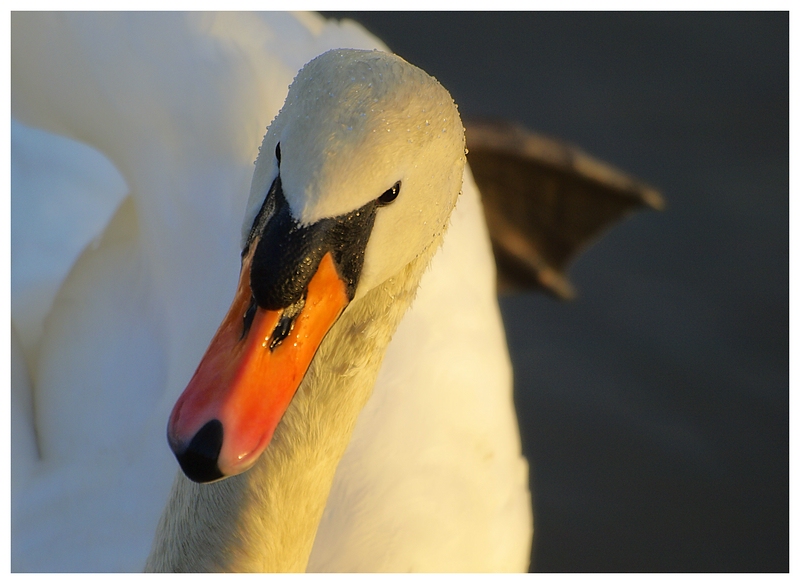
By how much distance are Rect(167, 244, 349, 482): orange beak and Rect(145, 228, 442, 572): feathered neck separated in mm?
251

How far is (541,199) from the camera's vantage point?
3.60 meters

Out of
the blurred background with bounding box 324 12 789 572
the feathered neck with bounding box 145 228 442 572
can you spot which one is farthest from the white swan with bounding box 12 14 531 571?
the blurred background with bounding box 324 12 789 572

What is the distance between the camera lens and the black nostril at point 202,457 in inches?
50.1

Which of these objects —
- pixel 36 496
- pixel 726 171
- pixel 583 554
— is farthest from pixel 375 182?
pixel 726 171

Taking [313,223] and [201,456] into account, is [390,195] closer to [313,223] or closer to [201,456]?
[313,223]

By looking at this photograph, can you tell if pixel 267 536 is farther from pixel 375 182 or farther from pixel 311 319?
pixel 375 182

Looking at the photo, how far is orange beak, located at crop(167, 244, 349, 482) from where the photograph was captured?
1.28m

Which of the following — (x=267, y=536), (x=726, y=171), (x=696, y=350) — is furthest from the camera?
(x=726, y=171)

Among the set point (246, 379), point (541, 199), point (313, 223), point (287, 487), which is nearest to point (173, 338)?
point (287, 487)

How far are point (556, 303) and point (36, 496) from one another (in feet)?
6.55

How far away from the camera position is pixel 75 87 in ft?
8.29

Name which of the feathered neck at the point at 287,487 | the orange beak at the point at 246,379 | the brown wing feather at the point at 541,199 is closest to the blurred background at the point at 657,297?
the brown wing feather at the point at 541,199

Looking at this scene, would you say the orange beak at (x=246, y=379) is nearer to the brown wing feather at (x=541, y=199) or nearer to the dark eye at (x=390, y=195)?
the dark eye at (x=390, y=195)

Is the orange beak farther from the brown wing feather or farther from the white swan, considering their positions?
the brown wing feather
